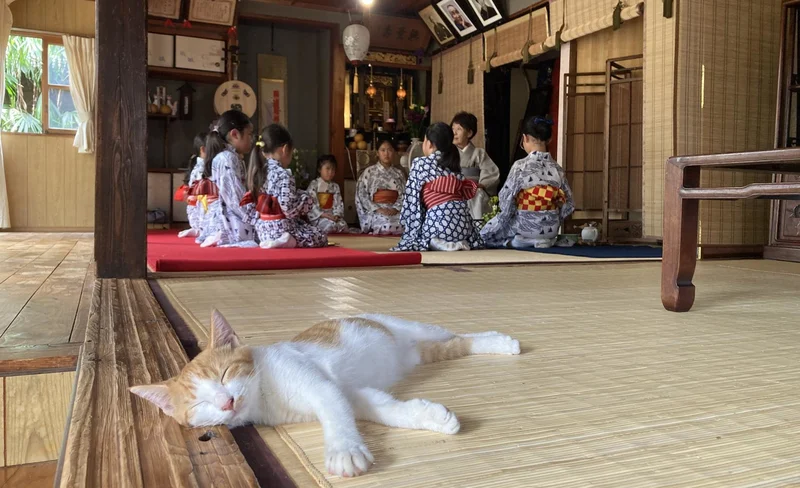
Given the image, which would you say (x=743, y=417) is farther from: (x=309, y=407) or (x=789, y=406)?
(x=309, y=407)

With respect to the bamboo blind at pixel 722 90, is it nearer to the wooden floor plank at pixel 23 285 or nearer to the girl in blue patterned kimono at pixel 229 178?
the girl in blue patterned kimono at pixel 229 178

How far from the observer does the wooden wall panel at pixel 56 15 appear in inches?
332

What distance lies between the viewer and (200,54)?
916 cm

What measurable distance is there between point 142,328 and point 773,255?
16.5 feet

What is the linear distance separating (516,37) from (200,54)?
4.50 meters

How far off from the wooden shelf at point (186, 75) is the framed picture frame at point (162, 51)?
2.8 inches

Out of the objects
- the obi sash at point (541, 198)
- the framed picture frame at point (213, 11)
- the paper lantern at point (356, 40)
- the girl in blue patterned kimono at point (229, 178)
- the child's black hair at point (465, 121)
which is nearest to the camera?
the girl in blue patterned kimono at point (229, 178)

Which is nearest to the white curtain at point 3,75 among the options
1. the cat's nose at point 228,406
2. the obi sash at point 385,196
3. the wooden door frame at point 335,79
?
the wooden door frame at point 335,79

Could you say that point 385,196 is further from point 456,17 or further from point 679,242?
point 679,242

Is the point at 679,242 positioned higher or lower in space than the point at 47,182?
lower

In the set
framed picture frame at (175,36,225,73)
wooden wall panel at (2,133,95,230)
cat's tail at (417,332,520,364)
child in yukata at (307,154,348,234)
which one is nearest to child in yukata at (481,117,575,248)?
child in yukata at (307,154,348,234)

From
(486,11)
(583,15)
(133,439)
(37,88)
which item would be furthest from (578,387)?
(37,88)

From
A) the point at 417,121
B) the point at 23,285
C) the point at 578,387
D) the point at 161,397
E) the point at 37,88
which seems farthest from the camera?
the point at 417,121

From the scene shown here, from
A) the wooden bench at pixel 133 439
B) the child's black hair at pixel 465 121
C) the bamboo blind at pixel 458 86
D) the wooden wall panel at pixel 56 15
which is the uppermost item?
the wooden wall panel at pixel 56 15
